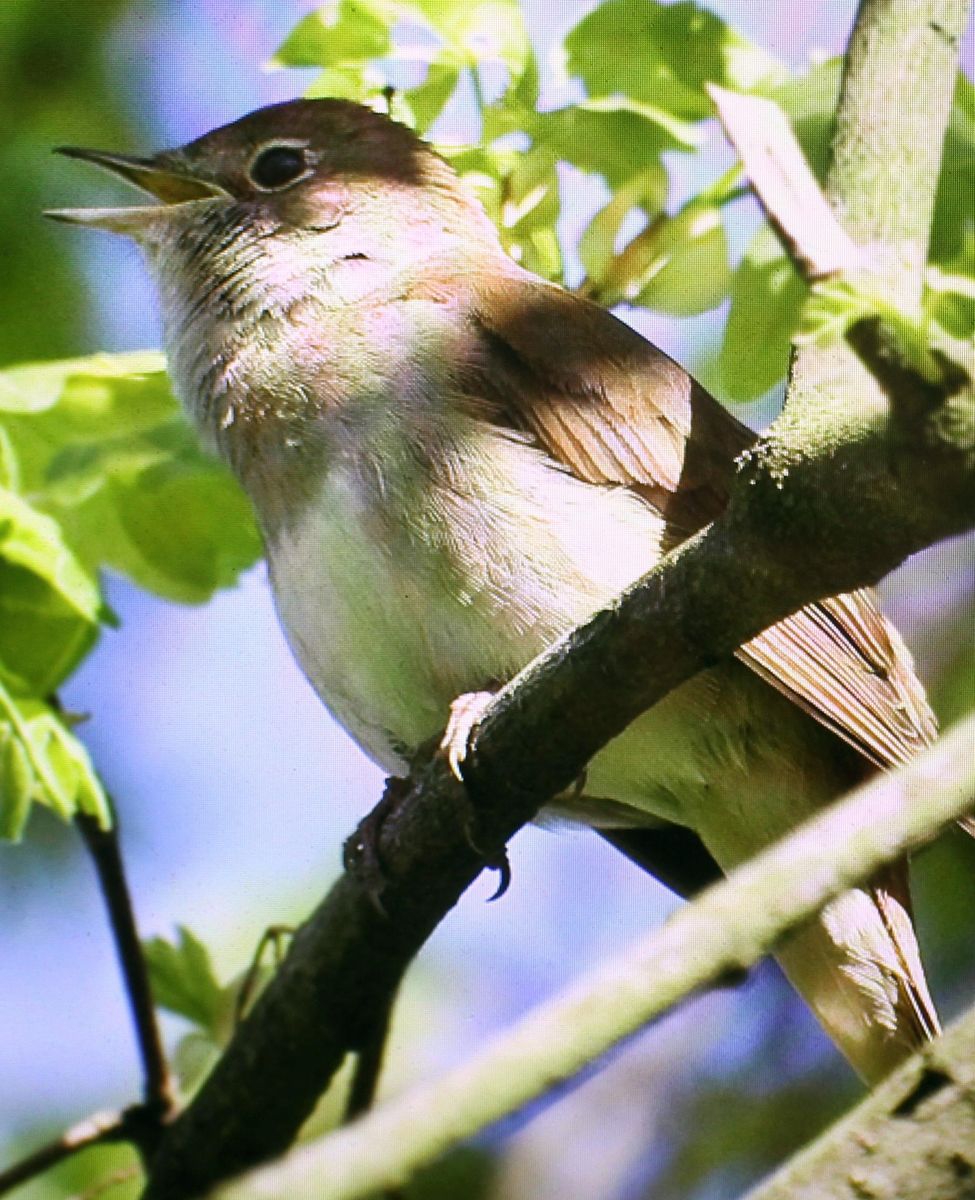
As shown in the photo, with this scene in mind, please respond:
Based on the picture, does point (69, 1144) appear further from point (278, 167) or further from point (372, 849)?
point (278, 167)

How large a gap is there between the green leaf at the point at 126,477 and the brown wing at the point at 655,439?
0.64 meters

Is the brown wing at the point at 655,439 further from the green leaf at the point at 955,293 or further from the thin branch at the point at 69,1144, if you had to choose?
the thin branch at the point at 69,1144

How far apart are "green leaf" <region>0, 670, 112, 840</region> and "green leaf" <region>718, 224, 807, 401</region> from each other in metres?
1.41

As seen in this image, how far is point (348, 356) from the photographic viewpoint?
3445 mm

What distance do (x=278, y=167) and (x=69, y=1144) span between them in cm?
225

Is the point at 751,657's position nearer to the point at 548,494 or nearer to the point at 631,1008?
the point at 548,494

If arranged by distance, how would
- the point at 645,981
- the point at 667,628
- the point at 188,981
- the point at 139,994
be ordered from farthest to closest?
the point at 188,981
the point at 139,994
the point at 667,628
the point at 645,981

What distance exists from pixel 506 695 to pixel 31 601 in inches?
43.2

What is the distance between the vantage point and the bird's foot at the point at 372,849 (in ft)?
10.2

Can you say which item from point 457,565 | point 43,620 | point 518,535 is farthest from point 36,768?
point 518,535

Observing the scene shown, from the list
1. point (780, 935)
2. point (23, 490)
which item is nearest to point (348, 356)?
point (23, 490)

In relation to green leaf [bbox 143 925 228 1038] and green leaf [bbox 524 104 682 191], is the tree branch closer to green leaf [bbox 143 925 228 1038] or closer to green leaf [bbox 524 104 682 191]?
green leaf [bbox 143 925 228 1038]

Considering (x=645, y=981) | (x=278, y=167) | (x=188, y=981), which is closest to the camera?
(x=645, y=981)

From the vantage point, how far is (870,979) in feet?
11.4
